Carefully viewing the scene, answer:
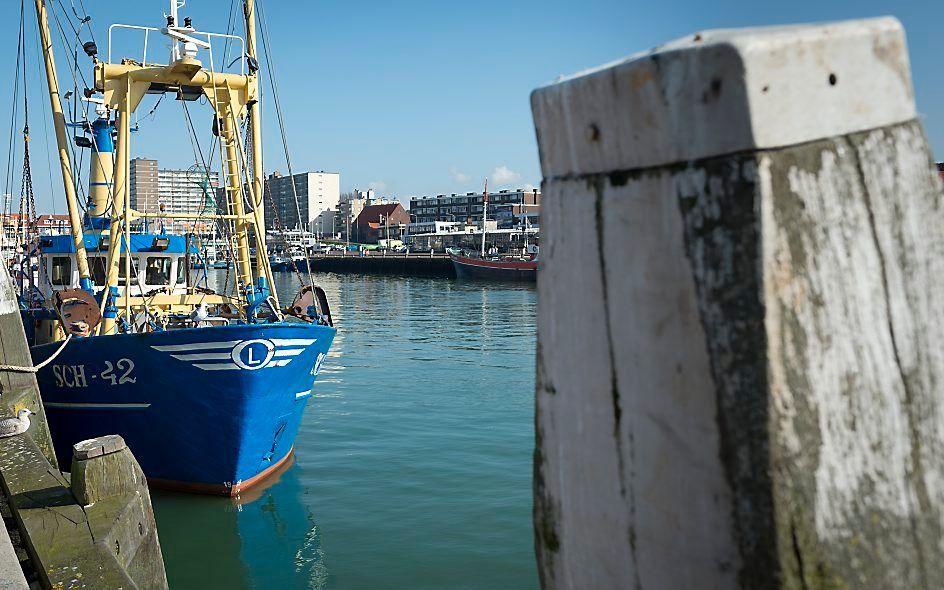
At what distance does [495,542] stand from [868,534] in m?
8.54

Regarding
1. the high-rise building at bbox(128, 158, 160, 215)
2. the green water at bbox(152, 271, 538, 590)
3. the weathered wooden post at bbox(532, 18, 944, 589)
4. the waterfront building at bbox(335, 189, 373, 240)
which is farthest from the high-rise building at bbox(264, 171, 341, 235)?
the weathered wooden post at bbox(532, 18, 944, 589)

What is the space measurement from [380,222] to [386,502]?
427 ft

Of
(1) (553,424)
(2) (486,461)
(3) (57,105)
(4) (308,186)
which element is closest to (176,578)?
(2) (486,461)

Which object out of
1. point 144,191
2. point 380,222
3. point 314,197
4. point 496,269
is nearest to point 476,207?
point 380,222

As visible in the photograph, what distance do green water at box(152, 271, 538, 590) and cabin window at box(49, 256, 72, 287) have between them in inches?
201

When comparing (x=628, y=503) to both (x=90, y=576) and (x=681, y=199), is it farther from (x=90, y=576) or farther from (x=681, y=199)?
(x=90, y=576)

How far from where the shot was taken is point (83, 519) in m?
5.31

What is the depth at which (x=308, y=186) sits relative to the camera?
18100 cm

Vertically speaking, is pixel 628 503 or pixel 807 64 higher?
pixel 807 64

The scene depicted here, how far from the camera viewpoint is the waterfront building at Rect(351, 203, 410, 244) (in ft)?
455

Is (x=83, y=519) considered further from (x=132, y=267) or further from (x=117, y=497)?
(x=132, y=267)

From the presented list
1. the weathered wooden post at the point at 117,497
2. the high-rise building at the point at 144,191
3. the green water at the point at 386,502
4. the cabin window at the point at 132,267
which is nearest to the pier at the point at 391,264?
the high-rise building at the point at 144,191

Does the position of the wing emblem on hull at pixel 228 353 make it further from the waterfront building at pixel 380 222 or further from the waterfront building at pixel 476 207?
the waterfront building at pixel 380 222

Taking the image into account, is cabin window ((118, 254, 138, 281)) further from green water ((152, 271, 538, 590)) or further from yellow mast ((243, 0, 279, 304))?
green water ((152, 271, 538, 590))
